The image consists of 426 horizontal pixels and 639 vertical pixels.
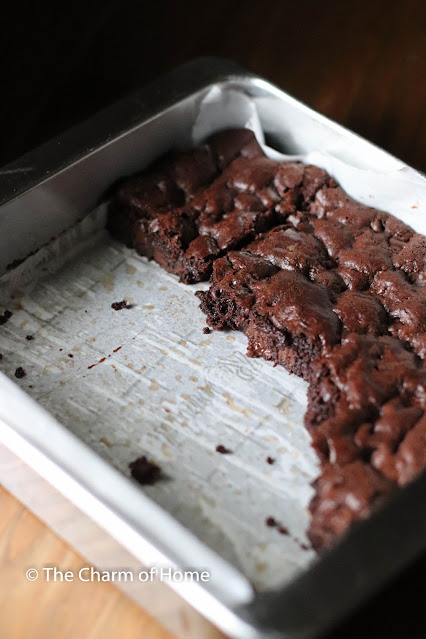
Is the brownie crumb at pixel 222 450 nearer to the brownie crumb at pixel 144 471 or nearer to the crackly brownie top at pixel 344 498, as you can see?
the brownie crumb at pixel 144 471

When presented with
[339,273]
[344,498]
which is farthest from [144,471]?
[339,273]

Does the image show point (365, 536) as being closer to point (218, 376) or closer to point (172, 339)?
point (218, 376)

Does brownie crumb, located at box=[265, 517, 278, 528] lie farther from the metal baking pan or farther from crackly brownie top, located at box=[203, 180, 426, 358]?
crackly brownie top, located at box=[203, 180, 426, 358]

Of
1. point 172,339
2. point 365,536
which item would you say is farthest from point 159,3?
point 365,536

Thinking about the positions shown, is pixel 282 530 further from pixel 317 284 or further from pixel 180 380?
pixel 317 284

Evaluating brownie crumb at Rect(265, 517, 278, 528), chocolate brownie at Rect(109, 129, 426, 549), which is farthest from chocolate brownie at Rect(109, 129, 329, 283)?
brownie crumb at Rect(265, 517, 278, 528)

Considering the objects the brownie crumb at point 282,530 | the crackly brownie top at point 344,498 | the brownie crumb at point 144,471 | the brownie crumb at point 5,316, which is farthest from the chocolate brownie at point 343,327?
the brownie crumb at point 5,316
